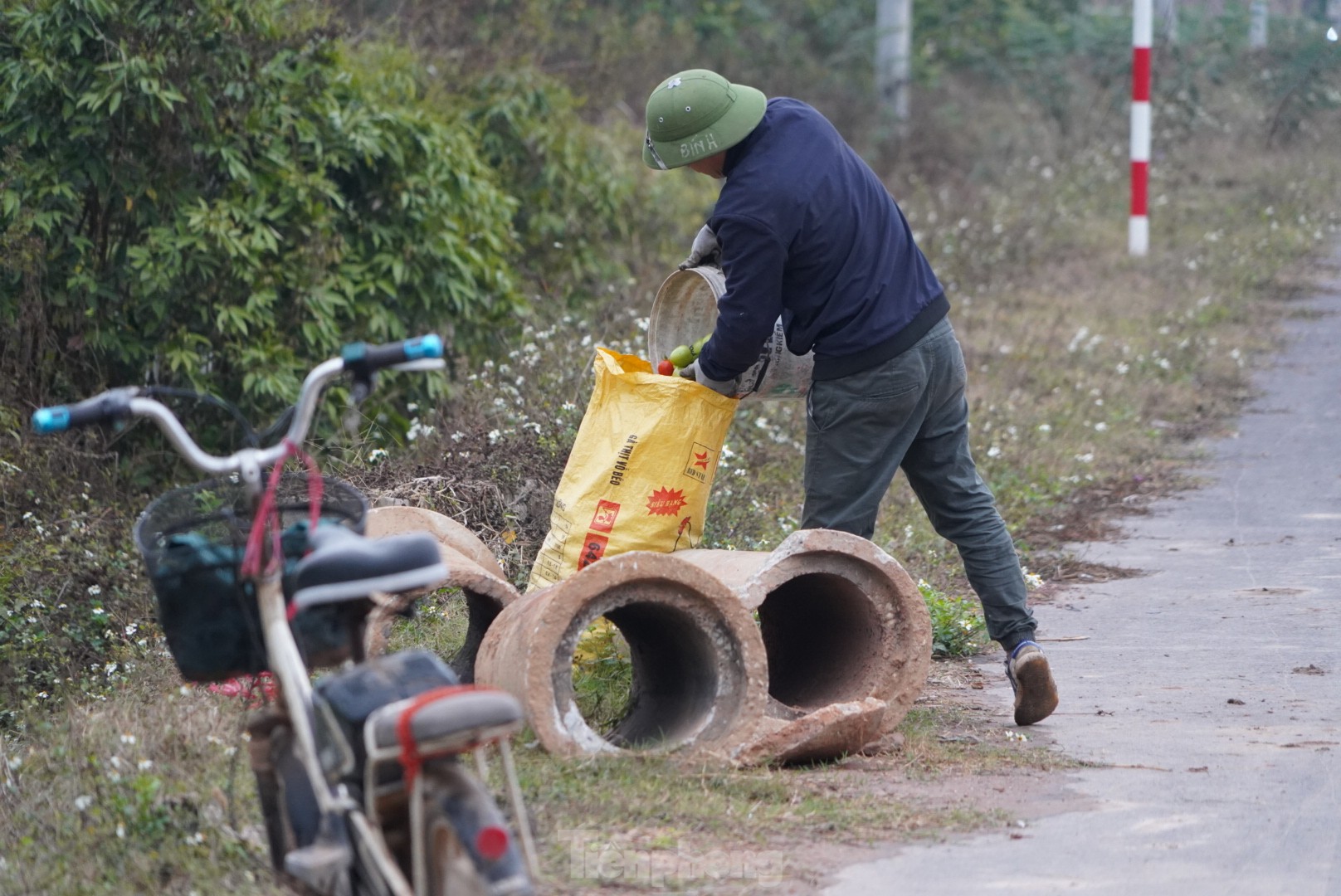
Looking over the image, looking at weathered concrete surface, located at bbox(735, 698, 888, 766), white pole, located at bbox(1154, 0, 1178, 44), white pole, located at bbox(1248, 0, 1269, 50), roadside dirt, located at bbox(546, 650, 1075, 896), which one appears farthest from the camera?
white pole, located at bbox(1248, 0, 1269, 50)

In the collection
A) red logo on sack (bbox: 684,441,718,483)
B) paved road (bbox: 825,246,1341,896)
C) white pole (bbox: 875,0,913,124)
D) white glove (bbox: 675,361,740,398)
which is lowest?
paved road (bbox: 825,246,1341,896)

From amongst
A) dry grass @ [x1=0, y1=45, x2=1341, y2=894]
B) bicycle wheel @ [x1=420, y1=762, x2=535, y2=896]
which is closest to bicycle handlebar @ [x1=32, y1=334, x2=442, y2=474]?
bicycle wheel @ [x1=420, y1=762, x2=535, y2=896]

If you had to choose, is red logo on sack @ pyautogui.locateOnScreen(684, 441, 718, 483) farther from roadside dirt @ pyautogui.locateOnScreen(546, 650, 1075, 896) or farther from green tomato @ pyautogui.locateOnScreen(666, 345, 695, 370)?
roadside dirt @ pyautogui.locateOnScreen(546, 650, 1075, 896)

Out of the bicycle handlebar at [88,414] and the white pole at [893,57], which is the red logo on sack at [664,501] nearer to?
the bicycle handlebar at [88,414]

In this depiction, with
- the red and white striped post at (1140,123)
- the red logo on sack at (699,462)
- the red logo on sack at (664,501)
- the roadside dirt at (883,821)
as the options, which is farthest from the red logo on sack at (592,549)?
the red and white striped post at (1140,123)

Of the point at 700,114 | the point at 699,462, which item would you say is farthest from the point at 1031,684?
the point at 700,114

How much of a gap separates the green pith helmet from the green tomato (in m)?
0.67

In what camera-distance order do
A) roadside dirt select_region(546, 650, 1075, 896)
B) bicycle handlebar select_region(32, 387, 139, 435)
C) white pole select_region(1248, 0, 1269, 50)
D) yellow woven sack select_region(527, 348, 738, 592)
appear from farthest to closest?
white pole select_region(1248, 0, 1269, 50)
yellow woven sack select_region(527, 348, 738, 592)
roadside dirt select_region(546, 650, 1075, 896)
bicycle handlebar select_region(32, 387, 139, 435)

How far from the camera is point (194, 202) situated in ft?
26.2

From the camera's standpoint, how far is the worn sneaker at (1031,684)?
4.52 m

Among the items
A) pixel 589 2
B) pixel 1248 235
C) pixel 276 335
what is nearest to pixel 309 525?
pixel 276 335

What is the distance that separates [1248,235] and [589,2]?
24.2 ft

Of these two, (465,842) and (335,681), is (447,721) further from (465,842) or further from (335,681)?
(335,681)

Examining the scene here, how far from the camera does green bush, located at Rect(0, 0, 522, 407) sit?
303 inches
